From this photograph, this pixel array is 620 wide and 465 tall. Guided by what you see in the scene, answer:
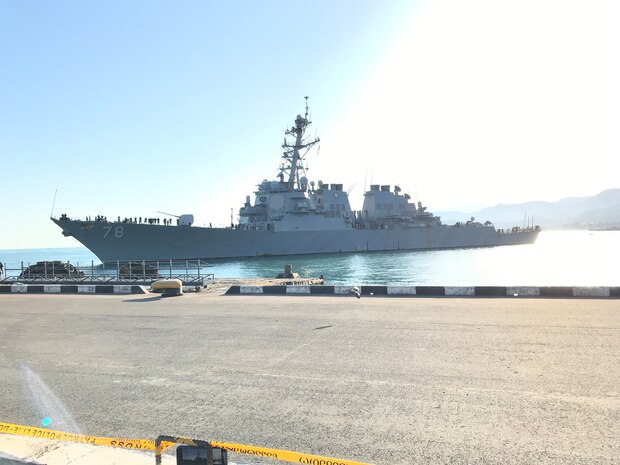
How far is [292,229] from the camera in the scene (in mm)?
53625

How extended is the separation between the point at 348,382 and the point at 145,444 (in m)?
2.19

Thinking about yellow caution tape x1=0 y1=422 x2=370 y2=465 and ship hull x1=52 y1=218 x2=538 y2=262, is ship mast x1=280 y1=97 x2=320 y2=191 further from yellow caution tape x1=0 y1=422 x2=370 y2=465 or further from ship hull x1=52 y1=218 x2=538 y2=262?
yellow caution tape x1=0 y1=422 x2=370 y2=465

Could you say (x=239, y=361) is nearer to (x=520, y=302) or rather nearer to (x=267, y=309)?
(x=267, y=309)

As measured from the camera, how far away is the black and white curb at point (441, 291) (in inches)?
424

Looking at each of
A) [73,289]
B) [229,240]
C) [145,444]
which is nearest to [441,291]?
[145,444]

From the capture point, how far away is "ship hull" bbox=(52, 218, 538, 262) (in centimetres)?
4509

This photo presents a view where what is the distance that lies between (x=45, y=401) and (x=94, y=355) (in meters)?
1.86

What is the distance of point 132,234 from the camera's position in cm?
4538

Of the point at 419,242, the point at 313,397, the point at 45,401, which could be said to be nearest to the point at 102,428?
the point at 45,401

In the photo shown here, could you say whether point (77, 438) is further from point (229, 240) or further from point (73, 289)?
point (229, 240)

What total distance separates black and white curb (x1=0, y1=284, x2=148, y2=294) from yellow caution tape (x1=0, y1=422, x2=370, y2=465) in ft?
37.7

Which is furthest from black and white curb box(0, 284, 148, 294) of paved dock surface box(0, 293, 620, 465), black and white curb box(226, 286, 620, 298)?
paved dock surface box(0, 293, 620, 465)

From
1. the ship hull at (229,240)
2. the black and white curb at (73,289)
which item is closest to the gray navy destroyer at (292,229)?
the ship hull at (229,240)

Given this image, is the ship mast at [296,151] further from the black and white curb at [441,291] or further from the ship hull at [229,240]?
the black and white curb at [441,291]
